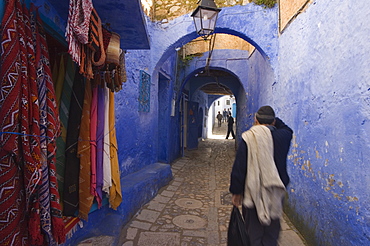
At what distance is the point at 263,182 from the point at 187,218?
2.13 metres

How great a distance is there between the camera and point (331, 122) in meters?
2.43

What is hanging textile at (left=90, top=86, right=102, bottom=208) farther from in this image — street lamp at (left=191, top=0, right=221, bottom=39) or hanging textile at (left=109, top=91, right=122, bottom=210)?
street lamp at (left=191, top=0, right=221, bottom=39)

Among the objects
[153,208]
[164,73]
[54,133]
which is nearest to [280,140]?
[54,133]

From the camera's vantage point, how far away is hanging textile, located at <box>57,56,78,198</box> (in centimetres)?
241

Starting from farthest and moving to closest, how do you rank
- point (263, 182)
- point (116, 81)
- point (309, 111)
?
point (309, 111), point (116, 81), point (263, 182)

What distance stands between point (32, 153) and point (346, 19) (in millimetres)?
2839

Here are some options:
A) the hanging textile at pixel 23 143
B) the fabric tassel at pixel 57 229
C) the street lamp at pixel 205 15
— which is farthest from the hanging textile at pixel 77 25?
the street lamp at pixel 205 15

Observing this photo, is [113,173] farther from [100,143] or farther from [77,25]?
[77,25]

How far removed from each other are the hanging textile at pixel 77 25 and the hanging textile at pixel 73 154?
0.84m

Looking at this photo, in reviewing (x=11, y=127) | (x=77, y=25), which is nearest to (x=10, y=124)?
(x=11, y=127)

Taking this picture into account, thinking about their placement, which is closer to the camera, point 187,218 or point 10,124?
point 10,124

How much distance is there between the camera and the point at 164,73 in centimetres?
661

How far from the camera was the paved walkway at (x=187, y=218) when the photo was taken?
9.68ft

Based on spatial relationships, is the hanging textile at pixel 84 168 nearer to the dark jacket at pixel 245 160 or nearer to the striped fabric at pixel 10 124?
the striped fabric at pixel 10 124
